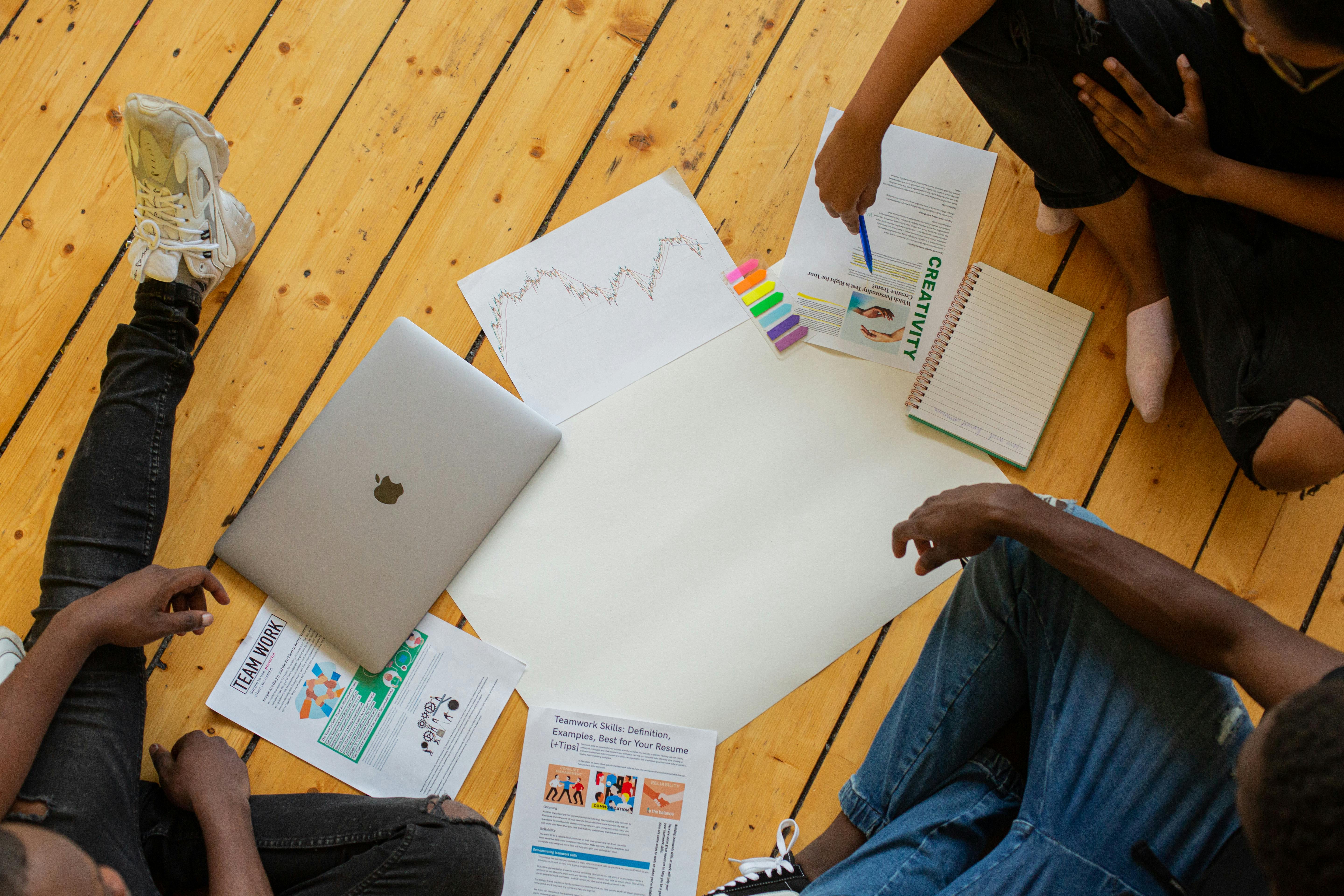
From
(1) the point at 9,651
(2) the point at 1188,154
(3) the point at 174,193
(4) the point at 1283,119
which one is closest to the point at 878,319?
(2) the point at 1188,154

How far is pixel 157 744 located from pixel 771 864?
831 mm

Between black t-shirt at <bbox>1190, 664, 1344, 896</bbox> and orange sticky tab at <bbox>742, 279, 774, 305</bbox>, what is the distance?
2.57 feet

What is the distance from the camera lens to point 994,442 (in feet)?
3.86

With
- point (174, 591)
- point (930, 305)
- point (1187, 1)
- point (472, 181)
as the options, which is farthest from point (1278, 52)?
point (174, 591)

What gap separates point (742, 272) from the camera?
1.23 meters

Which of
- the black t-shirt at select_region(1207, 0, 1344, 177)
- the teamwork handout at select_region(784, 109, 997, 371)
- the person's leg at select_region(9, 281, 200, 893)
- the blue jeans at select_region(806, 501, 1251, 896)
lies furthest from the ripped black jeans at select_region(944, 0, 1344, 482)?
the person's leg at select_region(9, 281, 200, 893)

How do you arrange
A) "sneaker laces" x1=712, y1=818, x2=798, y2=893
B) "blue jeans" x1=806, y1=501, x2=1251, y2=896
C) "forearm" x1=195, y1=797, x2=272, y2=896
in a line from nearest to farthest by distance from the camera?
"blue jeans" x1=806, y1=501, x2=1251, y2=896, "forearm" x1=195, y1=797, x2=272, y2=896, "sneaker laces" x1=712, y1=818, x2=798, y2=893

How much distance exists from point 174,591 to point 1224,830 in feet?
4.01

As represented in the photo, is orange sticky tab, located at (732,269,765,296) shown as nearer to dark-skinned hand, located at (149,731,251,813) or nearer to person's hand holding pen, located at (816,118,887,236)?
person's hand holding pen, located at (816,118,887,236)

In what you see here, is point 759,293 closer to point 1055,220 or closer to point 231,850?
point 1055,220

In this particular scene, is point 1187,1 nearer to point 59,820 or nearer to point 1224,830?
point 1224,830

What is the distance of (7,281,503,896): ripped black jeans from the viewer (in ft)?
3.20

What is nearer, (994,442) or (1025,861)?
(1025,861)

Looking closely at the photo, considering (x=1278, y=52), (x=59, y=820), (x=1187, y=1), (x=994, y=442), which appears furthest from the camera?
(x=994, y=442)
